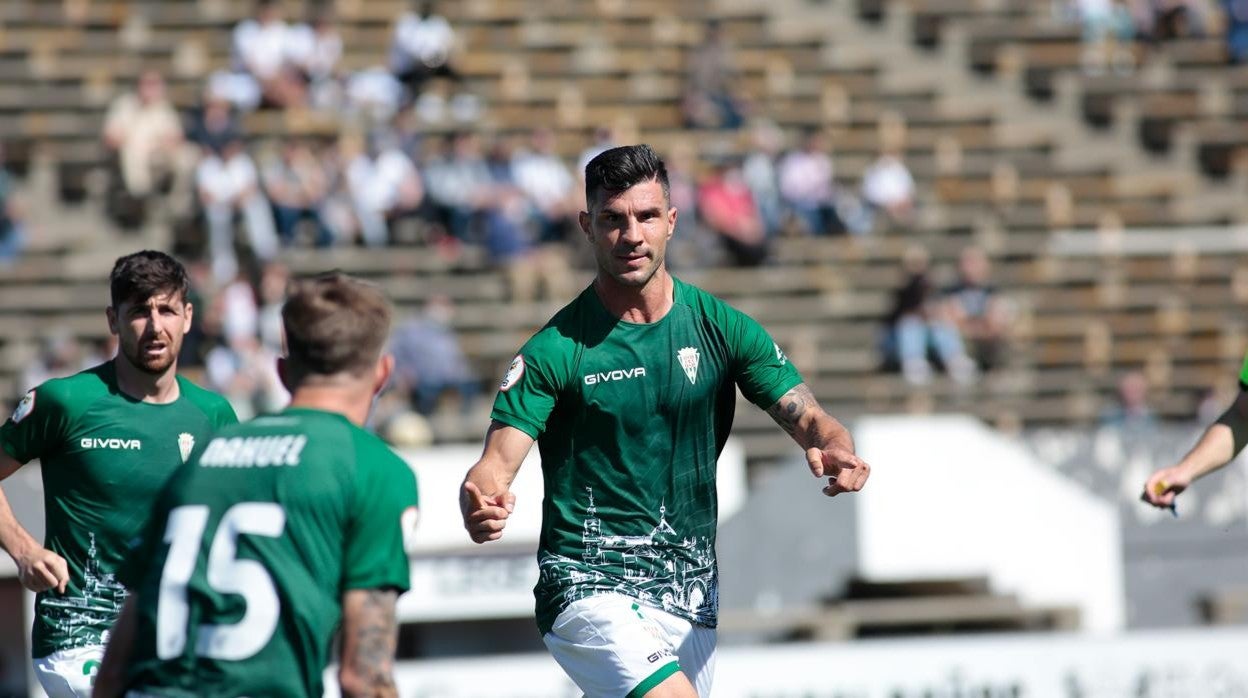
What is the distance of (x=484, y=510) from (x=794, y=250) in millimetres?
15407

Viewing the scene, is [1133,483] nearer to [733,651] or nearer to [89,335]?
[733,651]

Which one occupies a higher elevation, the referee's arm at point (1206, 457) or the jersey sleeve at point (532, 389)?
the jersey sleeve at point (532, 389)

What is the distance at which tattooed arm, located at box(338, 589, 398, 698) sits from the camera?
14.8ft

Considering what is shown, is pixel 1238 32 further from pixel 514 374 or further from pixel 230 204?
pixel 514 374

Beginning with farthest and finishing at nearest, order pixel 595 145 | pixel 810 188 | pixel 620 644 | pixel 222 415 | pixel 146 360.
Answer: pixel 810 188 < pixel 595 145 < pixel 222 415 < pixel 146 360 < pixel 620 644

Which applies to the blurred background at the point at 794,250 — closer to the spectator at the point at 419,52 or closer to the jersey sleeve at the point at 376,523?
the spectator at the point at 419,52

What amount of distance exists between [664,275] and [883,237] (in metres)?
15.1

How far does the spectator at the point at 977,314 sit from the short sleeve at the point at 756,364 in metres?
13.3

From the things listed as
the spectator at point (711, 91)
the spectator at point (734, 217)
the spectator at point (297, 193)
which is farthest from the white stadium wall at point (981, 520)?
the spectator at point (711, 91)

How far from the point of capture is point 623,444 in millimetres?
6629

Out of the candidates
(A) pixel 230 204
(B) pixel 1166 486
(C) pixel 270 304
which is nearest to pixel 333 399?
(B) pixel 1166 486

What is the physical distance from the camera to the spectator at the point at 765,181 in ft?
68.1

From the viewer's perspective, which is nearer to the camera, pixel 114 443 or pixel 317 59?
pixel 114 443

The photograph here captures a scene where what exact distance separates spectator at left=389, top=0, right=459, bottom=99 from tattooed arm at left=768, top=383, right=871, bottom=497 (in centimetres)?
1556
